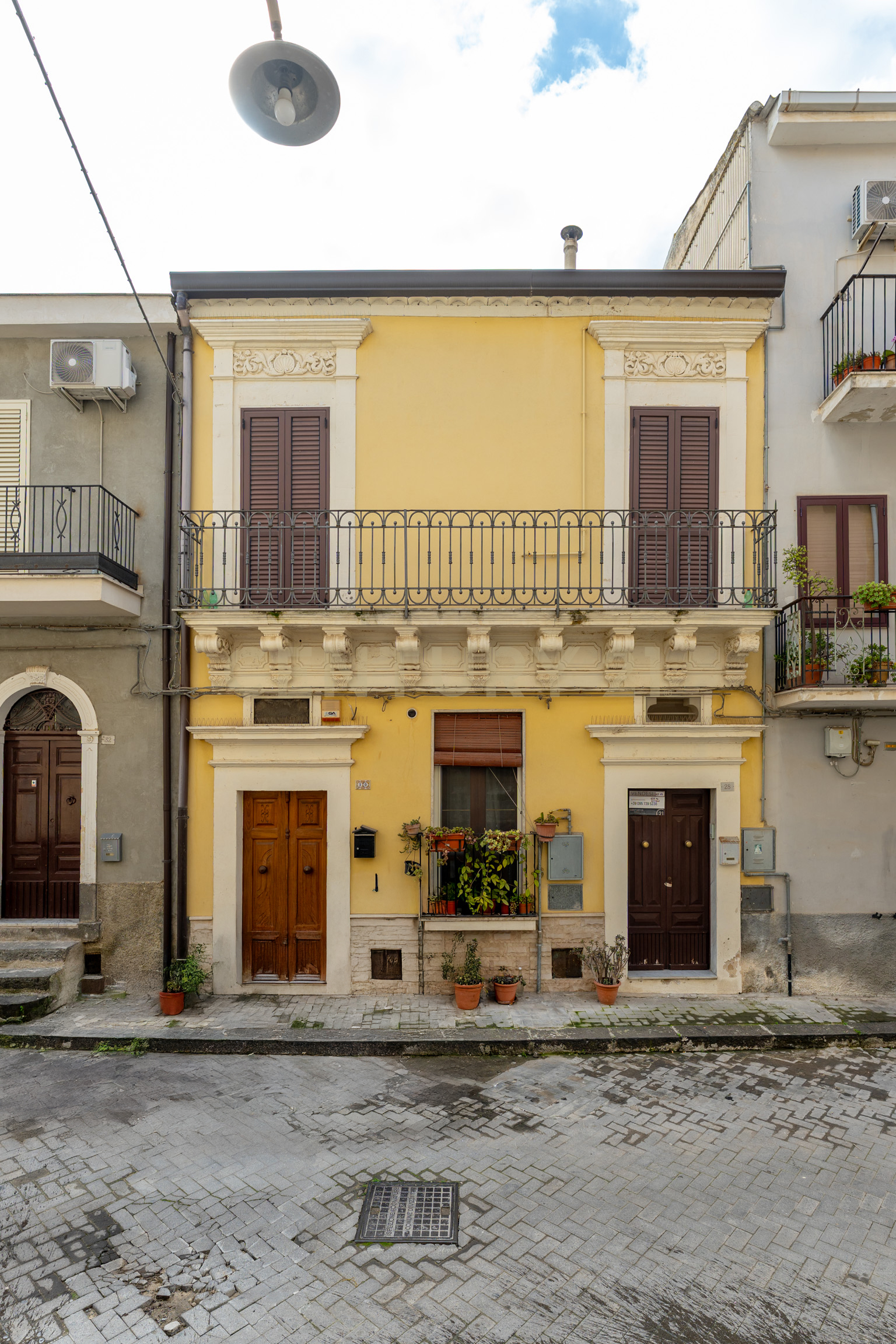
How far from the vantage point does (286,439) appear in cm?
862

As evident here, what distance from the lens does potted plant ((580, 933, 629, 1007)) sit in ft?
26.4

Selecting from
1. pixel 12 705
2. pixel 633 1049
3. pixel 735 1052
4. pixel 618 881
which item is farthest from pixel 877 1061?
pixel 12 705

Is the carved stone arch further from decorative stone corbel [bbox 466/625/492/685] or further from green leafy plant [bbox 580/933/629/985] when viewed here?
green leafy plant [bbox 580/933/629/985]

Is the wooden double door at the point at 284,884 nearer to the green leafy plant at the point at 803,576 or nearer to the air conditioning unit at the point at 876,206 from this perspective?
the green leafy plant at the point at 803,576

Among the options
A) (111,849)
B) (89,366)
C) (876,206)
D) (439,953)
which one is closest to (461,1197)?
(439,953)

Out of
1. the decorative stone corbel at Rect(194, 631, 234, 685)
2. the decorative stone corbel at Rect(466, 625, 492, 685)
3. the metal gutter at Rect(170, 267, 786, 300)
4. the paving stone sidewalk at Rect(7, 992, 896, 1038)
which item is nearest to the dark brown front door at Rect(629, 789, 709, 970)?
the paving stone sidewalk at Rect(7, 992, 896, 1038)

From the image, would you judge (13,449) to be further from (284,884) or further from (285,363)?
(284,884)

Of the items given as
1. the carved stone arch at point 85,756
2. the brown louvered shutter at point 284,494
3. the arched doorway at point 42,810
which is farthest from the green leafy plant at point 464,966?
the arched doorway at point 42,810

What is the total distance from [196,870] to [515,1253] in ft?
18.4

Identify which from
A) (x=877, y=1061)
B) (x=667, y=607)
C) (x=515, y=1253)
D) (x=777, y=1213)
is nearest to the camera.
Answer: (x=515, y=1253)

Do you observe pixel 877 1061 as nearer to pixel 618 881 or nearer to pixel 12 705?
pixel 618 881

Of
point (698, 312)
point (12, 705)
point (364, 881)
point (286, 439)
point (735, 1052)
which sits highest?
point (698, 312)

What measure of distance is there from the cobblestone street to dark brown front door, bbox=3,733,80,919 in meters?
2.24

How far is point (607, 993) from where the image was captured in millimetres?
8023
